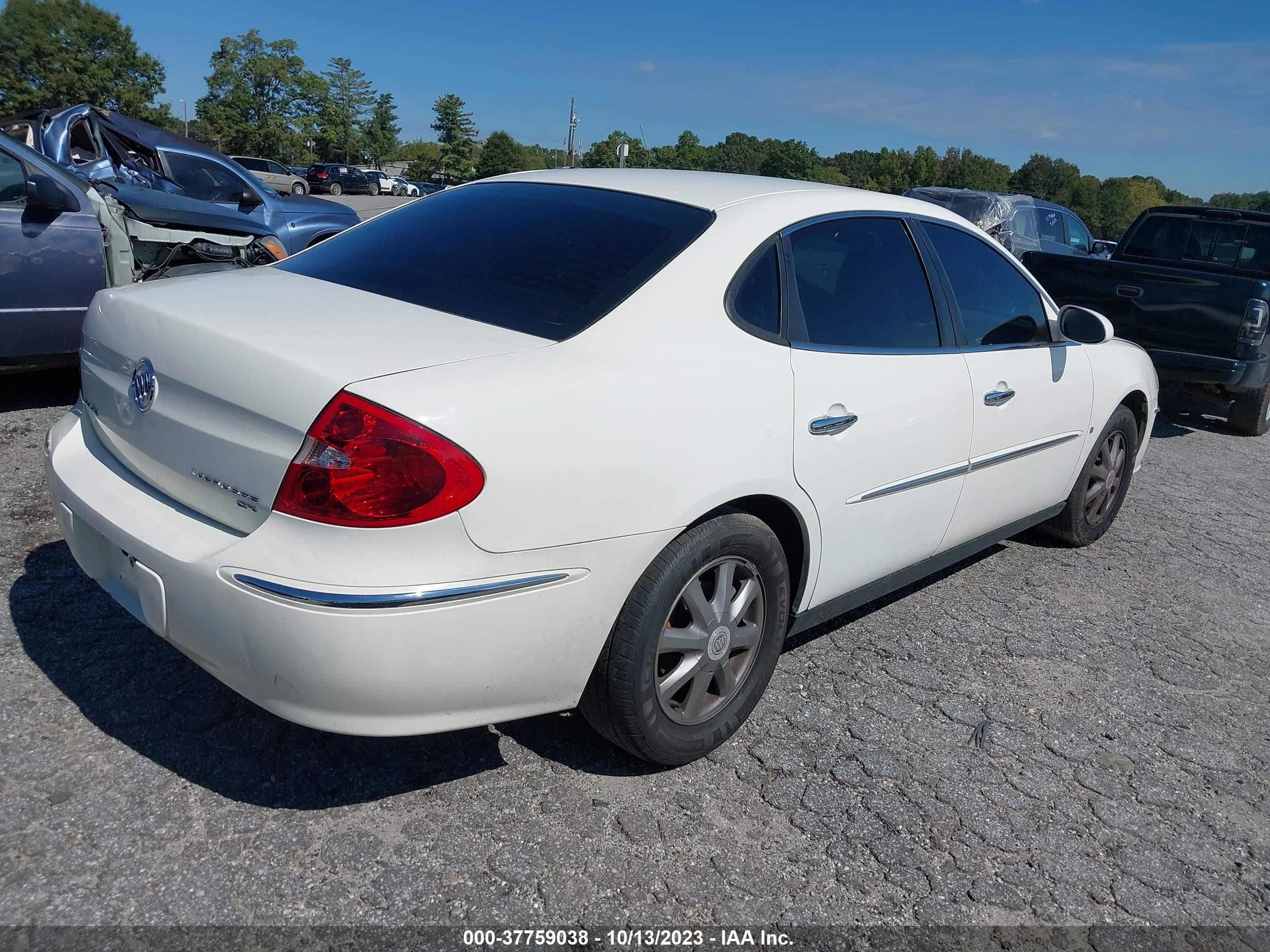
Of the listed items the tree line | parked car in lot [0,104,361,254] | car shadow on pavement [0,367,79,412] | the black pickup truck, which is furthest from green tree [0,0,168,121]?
the black pickup truck

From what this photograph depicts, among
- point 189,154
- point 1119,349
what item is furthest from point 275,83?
point 1119,349

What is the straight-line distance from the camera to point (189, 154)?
9219mm

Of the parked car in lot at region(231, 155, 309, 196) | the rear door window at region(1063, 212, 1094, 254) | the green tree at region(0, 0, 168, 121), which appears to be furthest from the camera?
the green tree at region(0, 0, 168, 121)

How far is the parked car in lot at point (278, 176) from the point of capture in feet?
103

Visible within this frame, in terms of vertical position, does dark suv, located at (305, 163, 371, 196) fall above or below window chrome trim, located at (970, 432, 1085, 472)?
below

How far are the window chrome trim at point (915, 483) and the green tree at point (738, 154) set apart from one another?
9765 centimetres

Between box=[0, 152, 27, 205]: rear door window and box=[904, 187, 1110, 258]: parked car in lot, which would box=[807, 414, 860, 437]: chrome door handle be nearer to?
box=[0, 152, 27, 205]: rear door window

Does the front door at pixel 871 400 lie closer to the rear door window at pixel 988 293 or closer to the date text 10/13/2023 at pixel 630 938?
the rear door window at pixel 988 293

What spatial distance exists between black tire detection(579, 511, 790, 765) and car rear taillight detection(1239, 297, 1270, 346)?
595 centimetres

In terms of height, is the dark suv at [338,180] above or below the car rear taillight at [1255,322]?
below

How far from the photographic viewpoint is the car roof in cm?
301

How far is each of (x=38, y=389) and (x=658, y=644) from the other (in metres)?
5.25

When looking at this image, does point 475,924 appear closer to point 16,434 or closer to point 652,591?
point 652,591

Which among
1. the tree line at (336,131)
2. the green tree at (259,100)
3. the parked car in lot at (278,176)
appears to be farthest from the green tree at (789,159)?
the parked car in lot at (278,176)
